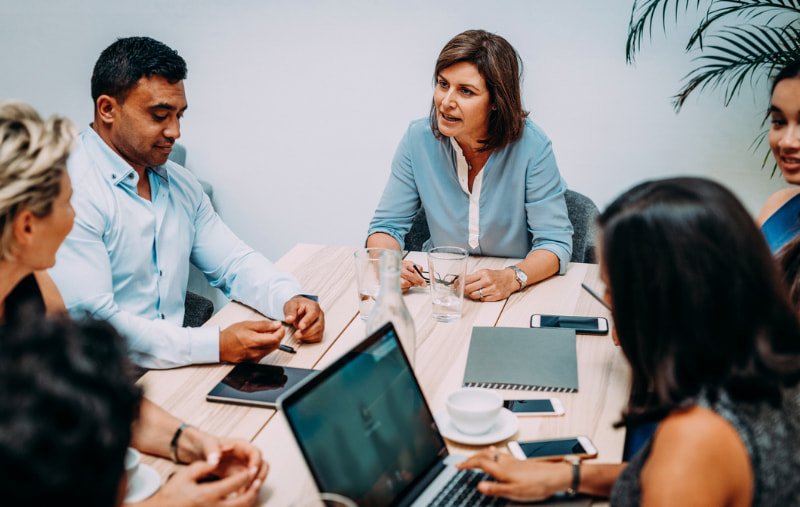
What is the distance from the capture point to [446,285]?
170 centimetres

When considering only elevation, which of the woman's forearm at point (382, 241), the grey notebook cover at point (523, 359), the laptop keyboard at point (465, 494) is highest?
the woman's forearm at point (382, 241)

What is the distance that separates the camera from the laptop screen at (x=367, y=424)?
3.08ft

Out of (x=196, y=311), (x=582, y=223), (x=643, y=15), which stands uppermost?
(x=643, y=15)

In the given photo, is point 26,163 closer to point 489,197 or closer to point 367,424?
point 367,424

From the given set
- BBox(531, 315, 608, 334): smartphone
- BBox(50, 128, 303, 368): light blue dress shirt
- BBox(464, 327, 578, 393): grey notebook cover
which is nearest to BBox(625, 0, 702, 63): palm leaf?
BBox(531, 315, 608, 334): smartphone

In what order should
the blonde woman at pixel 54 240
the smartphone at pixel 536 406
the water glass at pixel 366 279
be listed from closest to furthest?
the blonde woman at pixel 54 240 → the smartphone at pixel 536 406 → the water glass at pixel 366 279

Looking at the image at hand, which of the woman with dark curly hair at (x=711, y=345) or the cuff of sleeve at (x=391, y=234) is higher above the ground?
the woman with dark curly hair at (x=711, y=345)

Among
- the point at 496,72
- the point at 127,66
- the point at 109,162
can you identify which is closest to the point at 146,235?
the point at 109,162

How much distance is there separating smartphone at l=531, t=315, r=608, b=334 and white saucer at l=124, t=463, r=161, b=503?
3.07ft

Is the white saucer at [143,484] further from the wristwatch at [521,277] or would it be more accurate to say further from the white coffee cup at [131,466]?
the wristwatch at [521,277]

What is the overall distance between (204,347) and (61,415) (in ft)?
2.84

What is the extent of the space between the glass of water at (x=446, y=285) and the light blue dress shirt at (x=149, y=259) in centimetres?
37

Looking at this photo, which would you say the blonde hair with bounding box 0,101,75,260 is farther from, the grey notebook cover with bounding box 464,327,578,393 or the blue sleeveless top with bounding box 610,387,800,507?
the blue sleeveless top with bounding box 610,387,800,507

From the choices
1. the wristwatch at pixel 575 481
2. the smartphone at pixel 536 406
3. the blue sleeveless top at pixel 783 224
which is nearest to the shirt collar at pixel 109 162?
the smartphone at pixel 536 406
